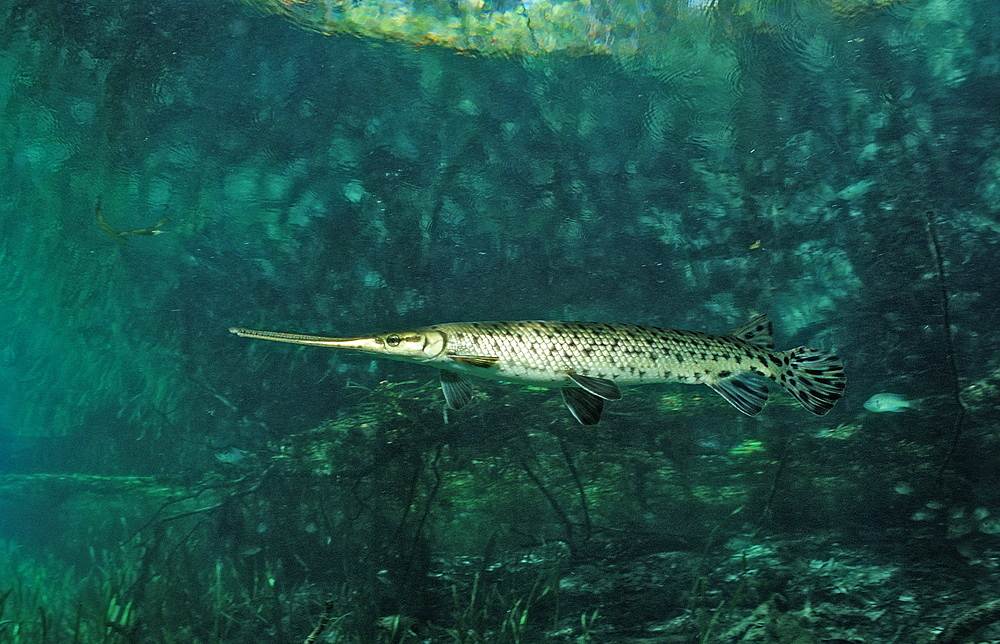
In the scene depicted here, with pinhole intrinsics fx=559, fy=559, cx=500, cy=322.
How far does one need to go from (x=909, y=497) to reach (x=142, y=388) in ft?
58.6

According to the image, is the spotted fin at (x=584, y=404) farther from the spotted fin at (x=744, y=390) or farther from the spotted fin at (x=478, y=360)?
the spotted fin at (x=744, y=390)

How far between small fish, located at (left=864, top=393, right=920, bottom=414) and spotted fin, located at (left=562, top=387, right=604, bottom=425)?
20.5ft

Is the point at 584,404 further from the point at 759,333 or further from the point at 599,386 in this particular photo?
the point at 759,333

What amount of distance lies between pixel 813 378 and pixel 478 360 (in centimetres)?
240

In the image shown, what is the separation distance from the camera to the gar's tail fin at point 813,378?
3916 millimetres

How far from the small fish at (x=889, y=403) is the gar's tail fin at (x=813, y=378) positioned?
198 inches

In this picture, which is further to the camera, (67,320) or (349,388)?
(67,320)

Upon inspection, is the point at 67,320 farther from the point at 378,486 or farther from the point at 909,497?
the point at 909,497

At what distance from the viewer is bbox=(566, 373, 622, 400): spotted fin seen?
12.3ft

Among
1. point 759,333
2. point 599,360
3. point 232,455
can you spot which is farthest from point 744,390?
point 232,455

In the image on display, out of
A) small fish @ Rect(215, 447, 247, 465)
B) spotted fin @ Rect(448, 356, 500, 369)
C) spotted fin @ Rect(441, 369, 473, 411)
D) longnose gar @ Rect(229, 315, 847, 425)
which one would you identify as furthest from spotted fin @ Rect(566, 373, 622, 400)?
small fish @ Rect(215, 447, 247, 465)

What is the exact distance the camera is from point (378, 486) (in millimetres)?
9414

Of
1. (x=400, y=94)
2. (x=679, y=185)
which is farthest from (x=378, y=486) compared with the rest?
(x=679, y=185)

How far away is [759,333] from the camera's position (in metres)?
4.41
